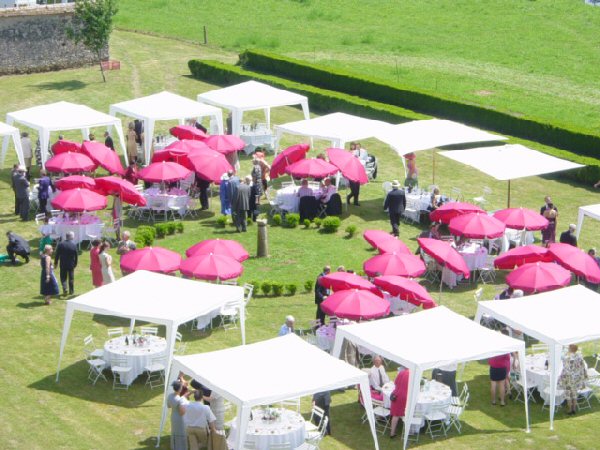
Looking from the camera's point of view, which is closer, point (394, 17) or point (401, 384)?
point (401, 384)

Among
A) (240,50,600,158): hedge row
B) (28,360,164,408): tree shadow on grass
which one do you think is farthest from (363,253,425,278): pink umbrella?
(240,50,600,158): hedge row

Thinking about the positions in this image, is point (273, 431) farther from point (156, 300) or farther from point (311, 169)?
point (311, 169)

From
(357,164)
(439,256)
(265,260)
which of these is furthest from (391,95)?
(439,256)

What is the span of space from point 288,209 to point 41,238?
22.0ft

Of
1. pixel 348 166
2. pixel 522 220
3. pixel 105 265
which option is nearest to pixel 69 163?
pixel 105 265

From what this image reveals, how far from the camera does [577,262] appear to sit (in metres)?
25.1

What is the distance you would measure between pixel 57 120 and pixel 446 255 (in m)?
14.1

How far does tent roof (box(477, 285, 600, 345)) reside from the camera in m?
20.5

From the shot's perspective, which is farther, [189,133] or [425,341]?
[189,133]

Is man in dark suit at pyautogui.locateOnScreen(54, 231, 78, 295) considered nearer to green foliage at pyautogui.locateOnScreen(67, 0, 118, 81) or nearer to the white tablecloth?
the white tablecloth

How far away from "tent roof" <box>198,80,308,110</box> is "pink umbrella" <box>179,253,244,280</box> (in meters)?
13.4

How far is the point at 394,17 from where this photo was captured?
202 feet

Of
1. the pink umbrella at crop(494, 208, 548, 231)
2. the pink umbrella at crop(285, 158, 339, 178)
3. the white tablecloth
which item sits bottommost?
the white tablecloth

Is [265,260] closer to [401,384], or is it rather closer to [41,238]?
[41,238]
